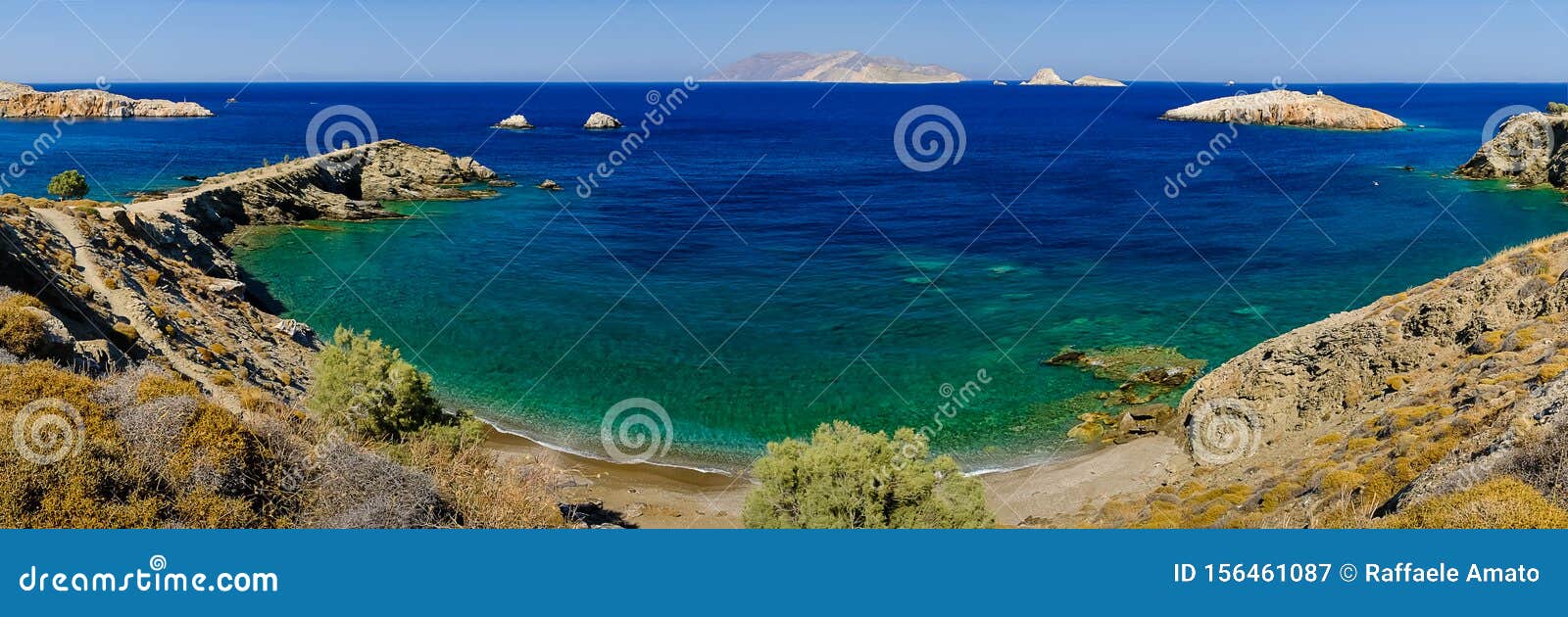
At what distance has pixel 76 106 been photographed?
172500mm

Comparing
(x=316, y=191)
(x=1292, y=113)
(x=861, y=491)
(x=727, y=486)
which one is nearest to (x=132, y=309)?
(x=727, y=486)

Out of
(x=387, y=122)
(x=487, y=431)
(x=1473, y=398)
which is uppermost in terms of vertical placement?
(x=387, y=122)

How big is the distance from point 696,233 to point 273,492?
172 ft

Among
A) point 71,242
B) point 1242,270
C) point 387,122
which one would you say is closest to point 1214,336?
point 1242,270

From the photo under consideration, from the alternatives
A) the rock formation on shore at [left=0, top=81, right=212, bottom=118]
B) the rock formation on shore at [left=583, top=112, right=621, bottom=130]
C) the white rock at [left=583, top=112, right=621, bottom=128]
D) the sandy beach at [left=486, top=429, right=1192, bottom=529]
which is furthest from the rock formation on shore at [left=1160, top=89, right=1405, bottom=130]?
the rock formation on shore at [left=0, top=81, right=212, bottom=118]

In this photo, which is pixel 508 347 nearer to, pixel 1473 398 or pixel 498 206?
pixel 1473 398

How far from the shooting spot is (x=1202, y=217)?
241 ft

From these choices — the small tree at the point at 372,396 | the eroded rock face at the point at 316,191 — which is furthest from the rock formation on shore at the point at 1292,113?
the small tree at the point at 372,396

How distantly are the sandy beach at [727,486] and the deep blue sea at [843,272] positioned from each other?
5.20 feet

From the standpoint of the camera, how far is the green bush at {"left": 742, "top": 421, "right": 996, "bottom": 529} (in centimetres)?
1798

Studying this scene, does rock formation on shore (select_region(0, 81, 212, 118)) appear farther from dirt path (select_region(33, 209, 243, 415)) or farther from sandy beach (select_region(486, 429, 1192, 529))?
sandy beach (select_region(486, 429, 1192, 529))

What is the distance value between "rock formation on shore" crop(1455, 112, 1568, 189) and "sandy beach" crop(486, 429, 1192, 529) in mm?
87925

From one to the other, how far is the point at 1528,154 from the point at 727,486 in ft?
337

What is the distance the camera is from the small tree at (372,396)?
76.0 ft
